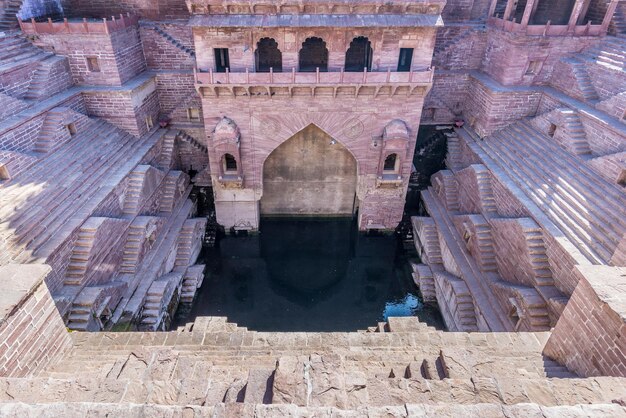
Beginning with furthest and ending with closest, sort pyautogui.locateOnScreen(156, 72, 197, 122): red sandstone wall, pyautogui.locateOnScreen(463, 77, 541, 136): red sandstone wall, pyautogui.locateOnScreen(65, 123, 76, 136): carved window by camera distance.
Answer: pyautogui.locateOnScreen(156, 72, 197, 122): red sandstone wall < pyautogui.locateOnScreen(463, 77, 541, 136): red sandstone wall < pyautogui.locateOnScreen(65, 123, 76, 136): carved window

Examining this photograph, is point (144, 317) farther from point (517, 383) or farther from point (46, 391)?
point (517, 383)

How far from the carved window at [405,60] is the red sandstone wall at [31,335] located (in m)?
12.4

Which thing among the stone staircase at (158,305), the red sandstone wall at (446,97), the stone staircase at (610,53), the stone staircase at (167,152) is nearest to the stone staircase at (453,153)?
the red sandstone wall at (446,97)

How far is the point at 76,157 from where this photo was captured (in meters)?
12.6

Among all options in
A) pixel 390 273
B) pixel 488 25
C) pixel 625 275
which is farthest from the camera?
pixel 488 25

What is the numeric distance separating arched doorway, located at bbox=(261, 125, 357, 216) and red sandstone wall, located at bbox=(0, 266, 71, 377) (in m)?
10.9

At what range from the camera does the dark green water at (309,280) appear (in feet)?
42.9

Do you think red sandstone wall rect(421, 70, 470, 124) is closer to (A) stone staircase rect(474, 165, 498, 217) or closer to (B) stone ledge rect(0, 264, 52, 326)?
(A) stone staircase rect(474, 165, 498, 217)

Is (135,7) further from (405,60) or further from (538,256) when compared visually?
(538,256)

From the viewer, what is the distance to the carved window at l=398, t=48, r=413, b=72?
13530 mm

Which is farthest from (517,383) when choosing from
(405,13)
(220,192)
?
(220,192)

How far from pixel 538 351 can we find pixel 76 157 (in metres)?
13.9

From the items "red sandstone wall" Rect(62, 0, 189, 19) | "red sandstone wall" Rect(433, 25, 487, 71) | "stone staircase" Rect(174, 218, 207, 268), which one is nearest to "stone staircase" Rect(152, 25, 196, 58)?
"red sandstone wall" Rect(62, 0, 189, 19)

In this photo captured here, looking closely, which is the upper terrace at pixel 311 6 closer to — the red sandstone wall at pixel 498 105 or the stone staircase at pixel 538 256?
the red sandstone wall at pixel 498 105
